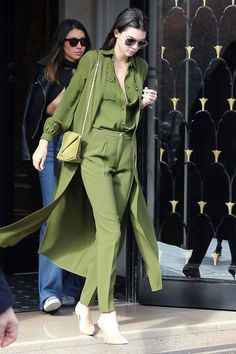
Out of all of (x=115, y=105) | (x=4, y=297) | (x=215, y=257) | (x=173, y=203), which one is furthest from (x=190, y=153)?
(x=4, y=297)

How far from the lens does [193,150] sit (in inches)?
258

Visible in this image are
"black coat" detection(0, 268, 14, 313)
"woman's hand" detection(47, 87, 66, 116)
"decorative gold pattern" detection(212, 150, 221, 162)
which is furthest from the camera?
"decorative gold pattern" detection(212, 150, 221, 162)

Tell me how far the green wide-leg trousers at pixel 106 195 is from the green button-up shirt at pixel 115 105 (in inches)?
1.8

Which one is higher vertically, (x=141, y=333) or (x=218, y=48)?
(x=218, y=48)

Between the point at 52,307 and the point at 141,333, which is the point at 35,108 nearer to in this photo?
the point at 52,307

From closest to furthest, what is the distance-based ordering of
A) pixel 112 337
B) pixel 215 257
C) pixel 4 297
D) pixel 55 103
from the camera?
pixel 4 297, pixel 112 337, pixel 55 103, pixel 215 257

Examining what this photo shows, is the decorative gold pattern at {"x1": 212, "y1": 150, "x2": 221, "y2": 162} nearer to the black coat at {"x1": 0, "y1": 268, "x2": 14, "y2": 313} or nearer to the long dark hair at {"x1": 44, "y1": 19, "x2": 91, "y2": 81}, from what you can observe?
the long dark hair at {"x1": 44, "y1": 19, "x2": 91, "y2": 81}

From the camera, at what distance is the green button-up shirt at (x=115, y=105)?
219 inches

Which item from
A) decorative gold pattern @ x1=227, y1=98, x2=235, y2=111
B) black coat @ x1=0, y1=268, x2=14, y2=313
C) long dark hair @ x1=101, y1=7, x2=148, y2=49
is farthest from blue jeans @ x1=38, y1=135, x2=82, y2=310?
black coat @ x1=0, y1=268, x2=14, y2=313

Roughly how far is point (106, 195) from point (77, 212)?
37 cm

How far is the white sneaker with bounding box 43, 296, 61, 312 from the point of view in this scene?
6035 mm

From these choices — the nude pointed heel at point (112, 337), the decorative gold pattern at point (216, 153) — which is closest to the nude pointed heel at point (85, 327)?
the nude pointed heel at point (112, 337)

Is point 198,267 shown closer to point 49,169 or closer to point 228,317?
point 228,317

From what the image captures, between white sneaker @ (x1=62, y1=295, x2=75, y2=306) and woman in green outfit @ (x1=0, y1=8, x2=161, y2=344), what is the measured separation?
682 mm
